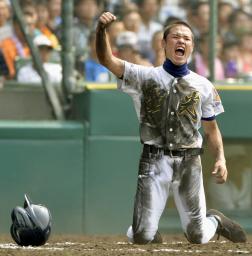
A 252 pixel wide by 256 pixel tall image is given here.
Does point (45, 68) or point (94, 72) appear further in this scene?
point (45, 68)

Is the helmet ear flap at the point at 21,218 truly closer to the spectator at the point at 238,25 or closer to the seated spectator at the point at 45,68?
the seated spectator at the point at 45,68

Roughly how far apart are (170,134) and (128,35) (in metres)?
2.67

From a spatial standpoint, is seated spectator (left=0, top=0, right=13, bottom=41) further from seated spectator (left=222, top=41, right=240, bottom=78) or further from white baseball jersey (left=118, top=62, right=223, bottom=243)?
white baseball jersey (left=118, top=62, right=223, bottom=243)

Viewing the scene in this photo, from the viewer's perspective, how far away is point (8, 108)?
9.21 meters

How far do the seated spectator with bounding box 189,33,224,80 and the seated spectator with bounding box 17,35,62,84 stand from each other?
139 centimetres

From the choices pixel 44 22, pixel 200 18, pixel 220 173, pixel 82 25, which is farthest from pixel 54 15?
pixel 220 173

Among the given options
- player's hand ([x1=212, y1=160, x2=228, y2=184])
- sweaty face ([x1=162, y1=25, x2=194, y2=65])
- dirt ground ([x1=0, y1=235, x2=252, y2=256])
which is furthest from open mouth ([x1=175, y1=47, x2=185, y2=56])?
dirt ground ([x1=0, y1=235, x2=252, y2=256])

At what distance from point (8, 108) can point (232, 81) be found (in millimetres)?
2315

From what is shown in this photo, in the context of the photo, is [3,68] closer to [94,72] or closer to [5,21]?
[5,21]

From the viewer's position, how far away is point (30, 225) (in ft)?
21.7

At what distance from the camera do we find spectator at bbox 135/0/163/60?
9047 mm

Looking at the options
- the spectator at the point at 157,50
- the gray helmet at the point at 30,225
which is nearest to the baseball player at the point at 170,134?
the gray helmet at the point at 30,225

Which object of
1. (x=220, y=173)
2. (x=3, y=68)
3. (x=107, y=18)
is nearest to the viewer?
(x=107, y=18)

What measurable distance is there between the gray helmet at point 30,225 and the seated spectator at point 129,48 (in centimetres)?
267
